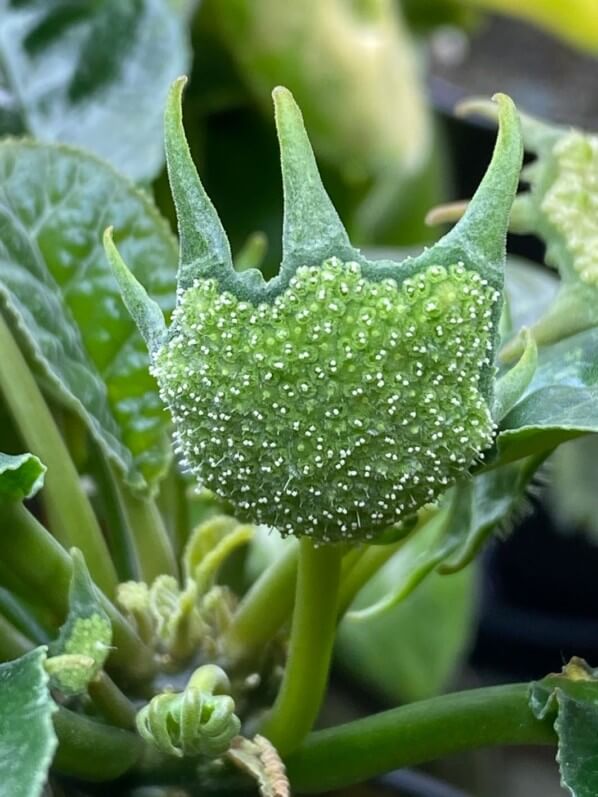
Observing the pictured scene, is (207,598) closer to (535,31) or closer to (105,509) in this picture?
(105,509)

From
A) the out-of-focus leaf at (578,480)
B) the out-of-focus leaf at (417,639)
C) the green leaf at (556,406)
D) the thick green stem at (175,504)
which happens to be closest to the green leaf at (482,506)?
the green leaf at (556,406)

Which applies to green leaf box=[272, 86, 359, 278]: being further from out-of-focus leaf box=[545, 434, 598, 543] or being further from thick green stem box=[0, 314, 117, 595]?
out-of-focus leaf box=[545, 434, 598, 543]

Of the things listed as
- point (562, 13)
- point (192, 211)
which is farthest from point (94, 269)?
point (562, 13)

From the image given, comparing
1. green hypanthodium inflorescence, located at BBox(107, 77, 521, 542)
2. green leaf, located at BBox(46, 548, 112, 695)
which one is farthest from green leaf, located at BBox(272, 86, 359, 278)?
green leaf, located at BBox(46, 548, 112, 695)

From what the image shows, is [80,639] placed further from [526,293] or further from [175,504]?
[526,293]

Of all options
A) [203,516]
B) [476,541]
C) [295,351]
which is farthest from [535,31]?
[295,351]
